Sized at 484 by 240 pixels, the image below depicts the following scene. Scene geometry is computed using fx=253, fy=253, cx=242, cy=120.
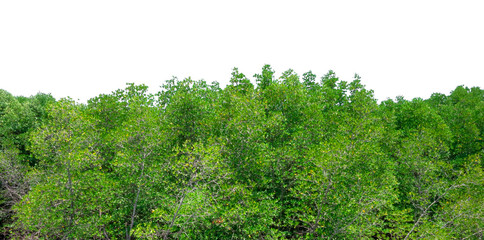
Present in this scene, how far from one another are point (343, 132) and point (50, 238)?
19.9 metres

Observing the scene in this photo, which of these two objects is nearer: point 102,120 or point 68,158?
point 68,158

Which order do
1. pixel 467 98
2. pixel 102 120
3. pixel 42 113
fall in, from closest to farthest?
pixel 102 120 → pixel 42 113 → pixel 467 98

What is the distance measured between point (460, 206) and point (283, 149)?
13726 millimetres

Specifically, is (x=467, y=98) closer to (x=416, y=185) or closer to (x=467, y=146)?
(x=467, y=146)

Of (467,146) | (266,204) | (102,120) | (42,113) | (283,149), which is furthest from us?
(42,113)

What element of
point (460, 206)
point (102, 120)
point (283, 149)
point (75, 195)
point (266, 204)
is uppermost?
point (102, 120)

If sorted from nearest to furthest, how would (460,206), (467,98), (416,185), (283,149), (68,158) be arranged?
(68,158) → (283,149) → (460,206) → (416,185) → (467,98)

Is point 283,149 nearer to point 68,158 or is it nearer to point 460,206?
point 68,158

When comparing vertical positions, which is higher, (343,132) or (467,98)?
(467,98)

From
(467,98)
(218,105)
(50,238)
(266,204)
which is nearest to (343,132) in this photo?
(266,204)

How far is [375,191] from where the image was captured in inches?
604

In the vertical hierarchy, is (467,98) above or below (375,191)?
above

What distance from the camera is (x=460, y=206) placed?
59.6ft

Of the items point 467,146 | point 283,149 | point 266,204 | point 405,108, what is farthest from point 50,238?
point 467,146
